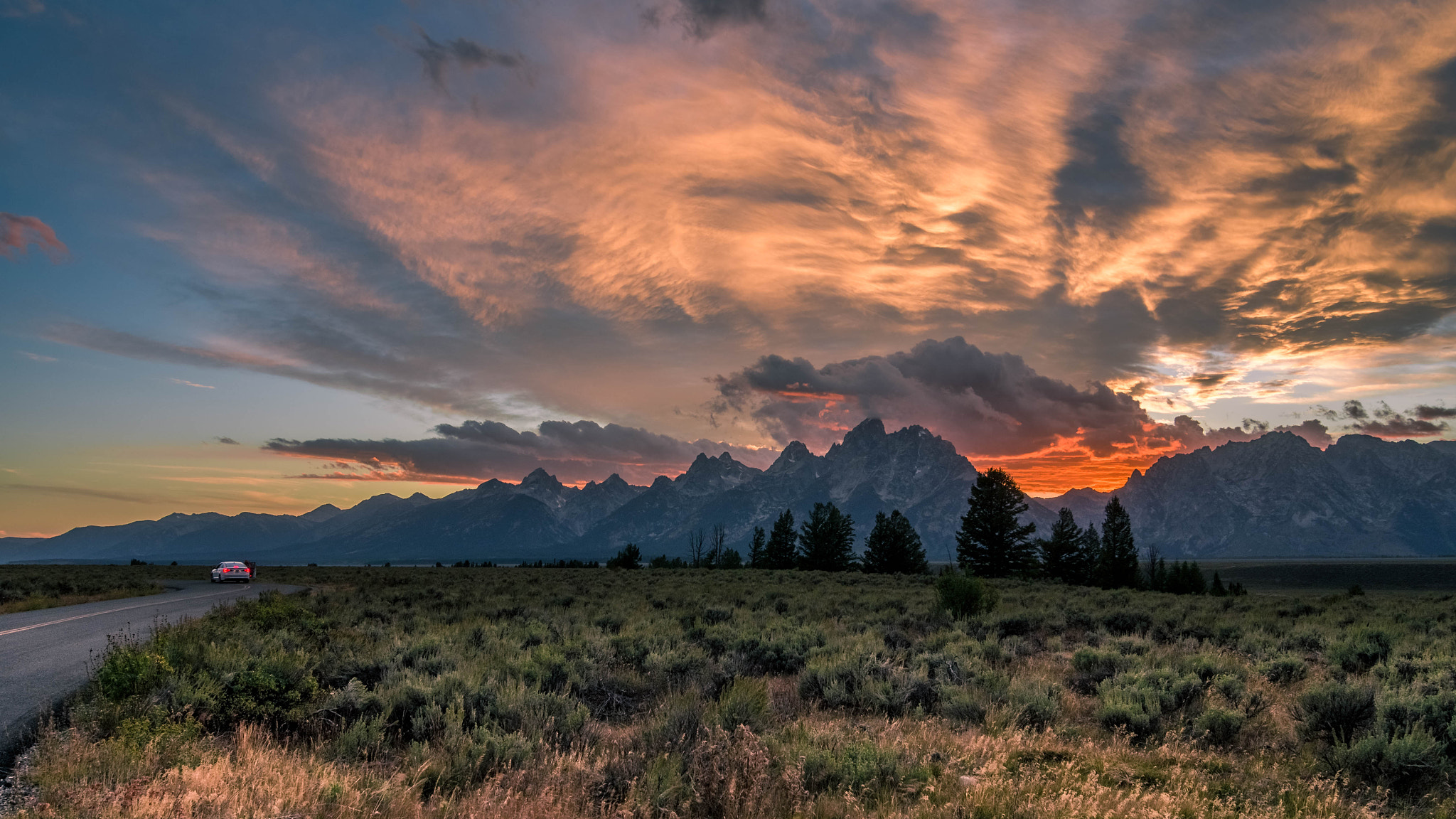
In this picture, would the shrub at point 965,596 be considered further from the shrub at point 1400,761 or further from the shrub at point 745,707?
the shrub at point 745,707

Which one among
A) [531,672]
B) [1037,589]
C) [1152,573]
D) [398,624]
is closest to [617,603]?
[398,624]

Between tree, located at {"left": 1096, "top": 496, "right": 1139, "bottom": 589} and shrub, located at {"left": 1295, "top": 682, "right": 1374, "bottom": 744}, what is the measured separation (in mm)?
70928

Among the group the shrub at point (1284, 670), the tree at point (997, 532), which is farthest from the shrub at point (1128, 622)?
the tree at point (997, 532)

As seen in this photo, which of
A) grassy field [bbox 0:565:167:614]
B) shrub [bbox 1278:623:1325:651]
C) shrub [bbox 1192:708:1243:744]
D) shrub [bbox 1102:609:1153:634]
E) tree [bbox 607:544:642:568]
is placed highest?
shrub [bbox 1192:708:1243:744]

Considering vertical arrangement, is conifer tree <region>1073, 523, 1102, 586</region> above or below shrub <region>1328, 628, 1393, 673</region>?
below

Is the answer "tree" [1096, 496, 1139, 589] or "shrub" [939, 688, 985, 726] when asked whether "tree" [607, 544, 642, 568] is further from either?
"shrub" [939, 688, 985, 726]

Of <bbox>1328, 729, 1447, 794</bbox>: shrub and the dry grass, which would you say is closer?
the dry grass

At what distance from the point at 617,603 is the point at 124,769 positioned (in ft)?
59.1

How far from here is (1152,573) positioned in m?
82.8

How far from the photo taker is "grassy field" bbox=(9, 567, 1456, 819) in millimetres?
6211

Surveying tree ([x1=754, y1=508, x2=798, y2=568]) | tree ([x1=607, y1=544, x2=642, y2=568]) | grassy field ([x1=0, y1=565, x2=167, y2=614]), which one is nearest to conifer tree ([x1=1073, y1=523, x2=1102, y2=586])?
tree ([x1=754, y1=508, x2=798, y2=568])

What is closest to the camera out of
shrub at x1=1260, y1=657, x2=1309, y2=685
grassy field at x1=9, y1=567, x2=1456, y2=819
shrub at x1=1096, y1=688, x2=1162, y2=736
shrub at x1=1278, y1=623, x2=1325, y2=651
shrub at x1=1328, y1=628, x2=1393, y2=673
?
grassy field at x1=9, y1=567, x2=1456, y2=819

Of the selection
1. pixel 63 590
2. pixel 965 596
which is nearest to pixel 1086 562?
pixel 965 596

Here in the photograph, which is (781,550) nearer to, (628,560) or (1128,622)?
(628,560)
